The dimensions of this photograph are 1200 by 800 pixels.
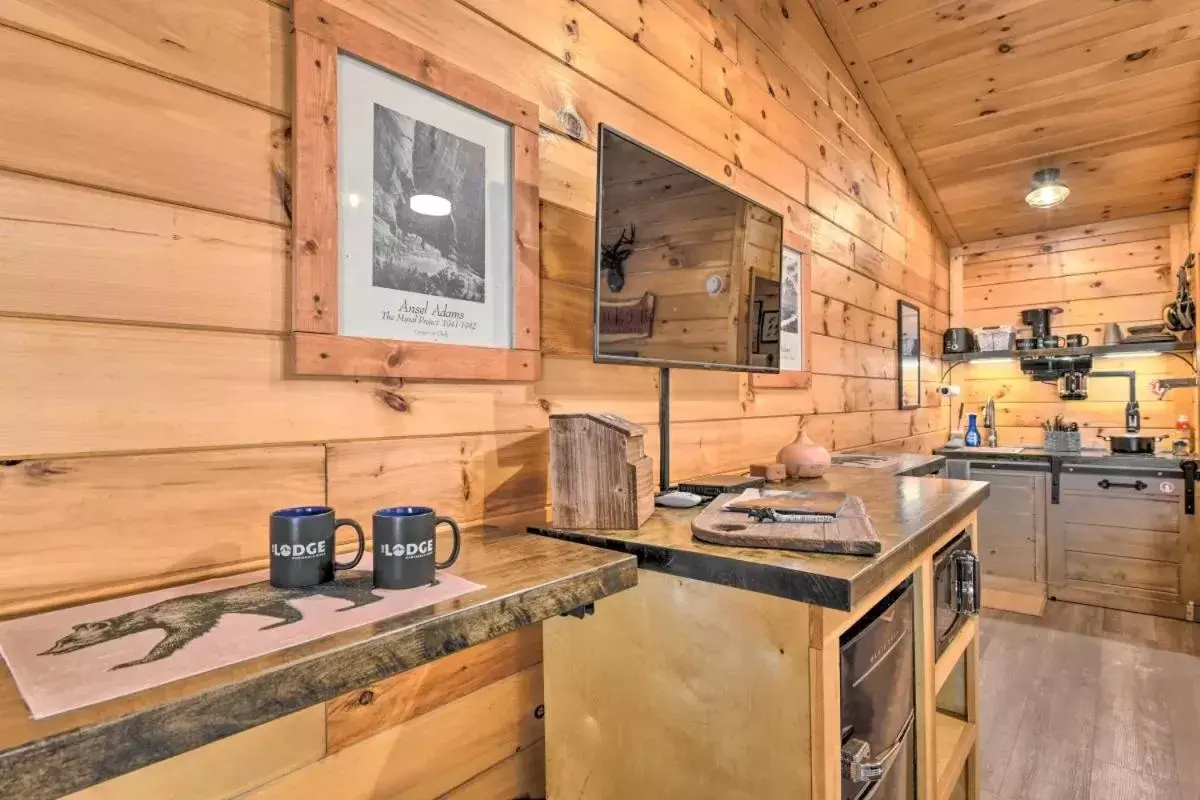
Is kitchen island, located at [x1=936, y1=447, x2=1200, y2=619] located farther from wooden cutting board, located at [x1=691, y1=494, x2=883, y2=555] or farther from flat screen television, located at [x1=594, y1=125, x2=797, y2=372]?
Answer: wooden cutting board, located at [x1=691, y1=494, x2=883, y2=555]

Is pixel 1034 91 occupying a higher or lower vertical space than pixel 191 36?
higher

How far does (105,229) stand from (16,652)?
0.51 meters

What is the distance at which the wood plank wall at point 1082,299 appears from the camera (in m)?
3.98

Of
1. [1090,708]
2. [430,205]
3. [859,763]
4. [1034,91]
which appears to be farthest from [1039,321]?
[430,205]

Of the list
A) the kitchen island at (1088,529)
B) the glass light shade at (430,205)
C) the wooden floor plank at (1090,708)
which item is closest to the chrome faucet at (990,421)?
the kitchen island at (1088,529)

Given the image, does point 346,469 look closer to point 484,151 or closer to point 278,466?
point 278,466

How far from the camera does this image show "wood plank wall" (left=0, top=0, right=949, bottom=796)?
0.80m

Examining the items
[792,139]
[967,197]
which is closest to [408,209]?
[792,139]

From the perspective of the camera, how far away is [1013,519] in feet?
12.4

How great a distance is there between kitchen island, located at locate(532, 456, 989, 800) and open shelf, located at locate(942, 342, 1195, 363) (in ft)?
10.7

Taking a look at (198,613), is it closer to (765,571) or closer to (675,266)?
(765,571)

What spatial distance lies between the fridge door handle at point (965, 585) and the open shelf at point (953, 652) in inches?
2.8

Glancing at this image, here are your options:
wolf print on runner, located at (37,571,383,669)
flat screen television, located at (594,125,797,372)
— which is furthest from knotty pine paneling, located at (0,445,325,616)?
flat screen television, located at (594,125,797,372)

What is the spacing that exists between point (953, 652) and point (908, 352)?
97.2 inches
